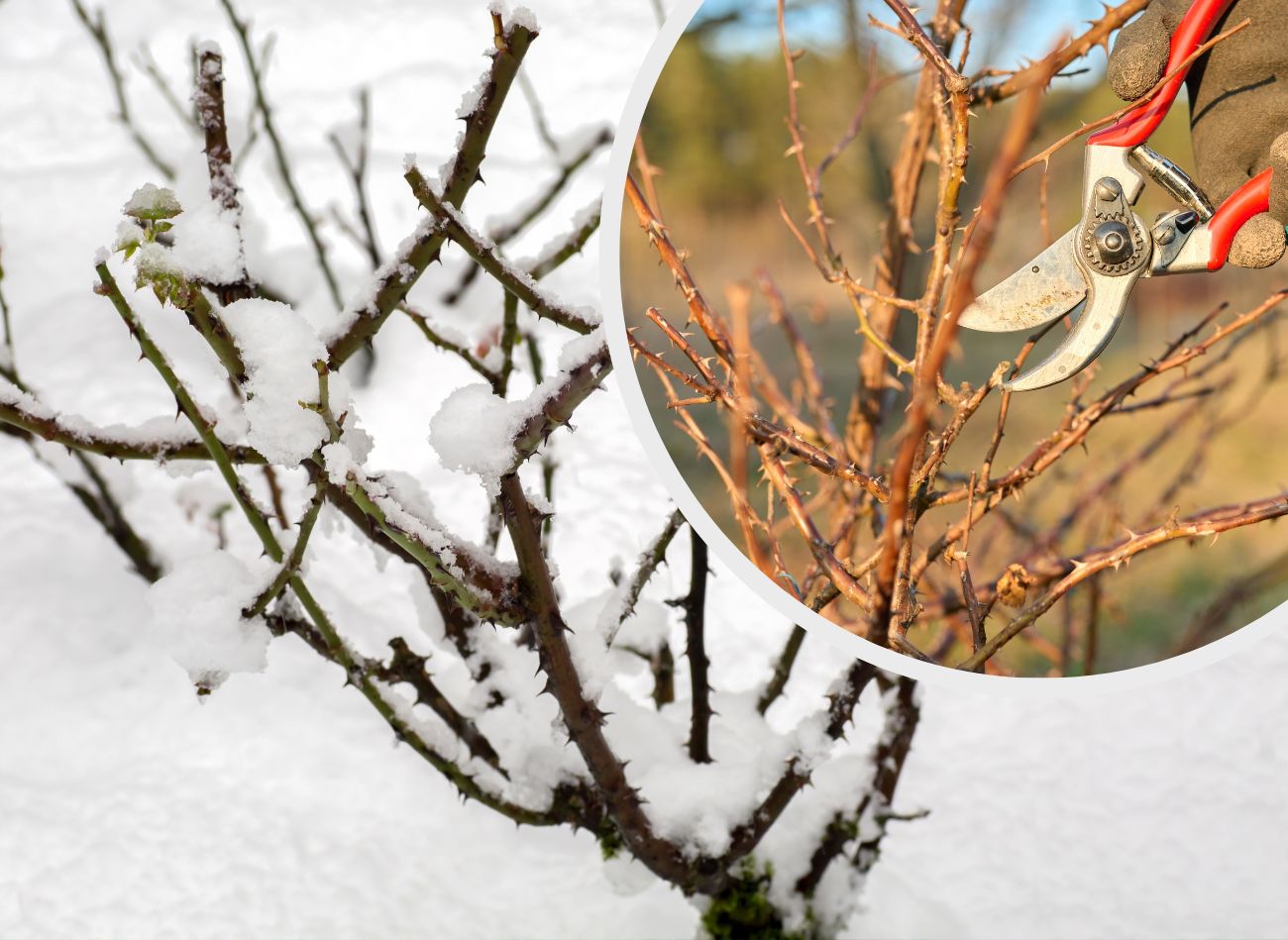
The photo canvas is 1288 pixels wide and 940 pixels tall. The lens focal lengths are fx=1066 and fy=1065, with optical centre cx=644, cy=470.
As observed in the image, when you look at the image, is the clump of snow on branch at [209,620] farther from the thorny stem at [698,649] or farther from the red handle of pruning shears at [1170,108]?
the red handle of pruning shears at [1170,108]

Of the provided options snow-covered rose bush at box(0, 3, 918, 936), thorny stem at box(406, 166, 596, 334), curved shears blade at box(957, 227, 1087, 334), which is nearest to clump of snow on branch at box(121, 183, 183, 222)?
snow-covered rose bush at box(0, 3, 918, 936)

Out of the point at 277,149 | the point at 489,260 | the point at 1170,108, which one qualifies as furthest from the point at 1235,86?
the point at 277,149

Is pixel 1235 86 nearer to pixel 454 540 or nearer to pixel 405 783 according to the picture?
pixel 454 540

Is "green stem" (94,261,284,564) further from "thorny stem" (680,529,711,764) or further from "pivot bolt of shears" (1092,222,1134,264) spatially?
"pivot bolt of shears" (1092,222,1134,264)

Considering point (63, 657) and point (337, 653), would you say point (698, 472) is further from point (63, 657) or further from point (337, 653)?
point (63, 657)

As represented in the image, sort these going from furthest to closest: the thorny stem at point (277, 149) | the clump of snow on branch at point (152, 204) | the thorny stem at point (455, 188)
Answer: the thorny stem at point (277, 149) < the thorny stem at point (455, 188) < the clump of snow on branch at point (152, 204)

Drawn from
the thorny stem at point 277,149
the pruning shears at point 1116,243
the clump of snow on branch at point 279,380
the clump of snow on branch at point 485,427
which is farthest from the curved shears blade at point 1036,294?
the thorny stem at point 277,149
